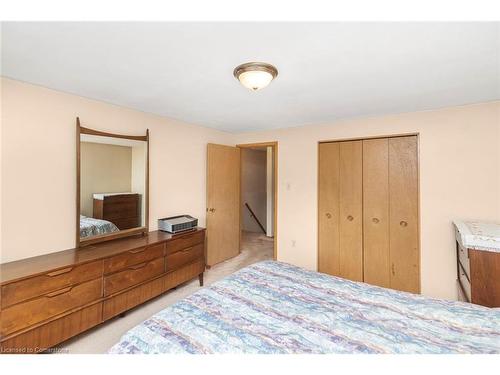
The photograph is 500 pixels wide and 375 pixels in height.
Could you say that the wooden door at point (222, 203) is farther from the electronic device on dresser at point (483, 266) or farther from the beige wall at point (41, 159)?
the electronic device on dresser at point (483, 266)

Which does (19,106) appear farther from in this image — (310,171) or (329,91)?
(310,171)

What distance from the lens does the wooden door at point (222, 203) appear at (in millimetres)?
3619

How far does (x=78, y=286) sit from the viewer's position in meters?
1.80

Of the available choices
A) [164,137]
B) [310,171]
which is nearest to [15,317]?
[164,137]

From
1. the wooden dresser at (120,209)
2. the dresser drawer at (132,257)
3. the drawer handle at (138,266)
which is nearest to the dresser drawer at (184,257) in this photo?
the dresser drawer at (132,257)

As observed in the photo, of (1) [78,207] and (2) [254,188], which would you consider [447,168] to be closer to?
(1) [78,207]

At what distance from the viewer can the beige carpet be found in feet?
6.01

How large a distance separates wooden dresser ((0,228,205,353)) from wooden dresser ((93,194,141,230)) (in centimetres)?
20

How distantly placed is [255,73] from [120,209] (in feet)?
6.68

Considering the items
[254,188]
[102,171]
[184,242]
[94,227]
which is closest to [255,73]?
[102,171]

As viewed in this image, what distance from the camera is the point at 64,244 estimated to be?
6.97 ft

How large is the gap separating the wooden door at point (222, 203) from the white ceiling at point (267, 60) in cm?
131

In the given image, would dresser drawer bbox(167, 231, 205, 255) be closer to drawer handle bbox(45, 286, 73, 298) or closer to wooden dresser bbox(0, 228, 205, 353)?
wooden dresser bbox(0, 228, 205, 353)
